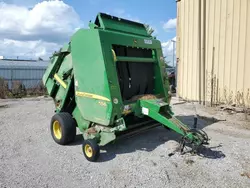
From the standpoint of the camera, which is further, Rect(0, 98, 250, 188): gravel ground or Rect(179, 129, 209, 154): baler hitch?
Rect(179, 129, 209, 154): baler hitch

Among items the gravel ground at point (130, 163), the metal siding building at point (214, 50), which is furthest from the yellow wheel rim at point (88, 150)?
the metal siding building at point (214, 50)

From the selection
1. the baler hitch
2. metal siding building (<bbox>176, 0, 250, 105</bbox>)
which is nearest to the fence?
metal siding building (<bbox>176, 0, 250, 105</bbox>)

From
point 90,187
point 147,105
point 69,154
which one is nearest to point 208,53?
point 147,105

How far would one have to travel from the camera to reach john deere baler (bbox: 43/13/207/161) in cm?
393

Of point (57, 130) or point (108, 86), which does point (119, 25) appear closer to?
point (108, 86)

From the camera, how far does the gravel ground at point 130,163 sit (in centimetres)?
326

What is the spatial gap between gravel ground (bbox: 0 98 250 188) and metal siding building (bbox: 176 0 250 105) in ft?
8.04

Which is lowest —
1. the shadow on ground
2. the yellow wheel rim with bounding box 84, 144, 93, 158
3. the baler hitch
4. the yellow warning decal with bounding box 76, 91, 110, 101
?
the shadow on ground

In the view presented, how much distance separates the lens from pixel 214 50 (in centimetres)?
795

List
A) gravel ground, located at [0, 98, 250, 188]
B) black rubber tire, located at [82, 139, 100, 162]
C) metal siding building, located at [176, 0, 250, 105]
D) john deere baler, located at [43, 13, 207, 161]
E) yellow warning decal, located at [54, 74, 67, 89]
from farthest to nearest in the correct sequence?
1. metal siding building, located at [176, 0, 250, 105]
2. yellow warning decal, located at [54, 74, 67, 89]
3. john deere baler, located at [43, 13, 207, 161]
4. black rubber tire, located at [82, 139, 100, 162]
5. gravel ground, located at [0, 98, 250, 188]

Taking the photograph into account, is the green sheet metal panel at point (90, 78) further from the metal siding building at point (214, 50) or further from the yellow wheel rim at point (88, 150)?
the metal siding building at point (214, 50)

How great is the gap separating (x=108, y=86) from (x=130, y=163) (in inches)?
48.6

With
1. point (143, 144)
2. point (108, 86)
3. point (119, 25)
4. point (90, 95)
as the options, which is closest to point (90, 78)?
point (90, 95)

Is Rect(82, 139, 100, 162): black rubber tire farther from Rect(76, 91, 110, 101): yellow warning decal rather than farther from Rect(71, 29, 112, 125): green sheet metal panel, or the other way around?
Rect(76, 91, 110, 101): yellow warning decal
